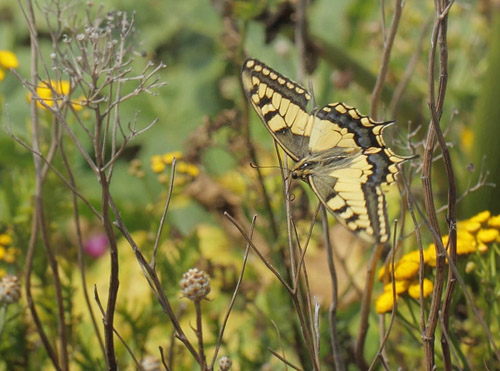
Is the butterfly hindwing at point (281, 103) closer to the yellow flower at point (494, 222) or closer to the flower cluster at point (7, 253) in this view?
the yellow flower at point (494, 222)

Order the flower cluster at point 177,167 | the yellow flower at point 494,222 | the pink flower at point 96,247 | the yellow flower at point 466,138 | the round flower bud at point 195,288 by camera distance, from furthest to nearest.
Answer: the pink flower at point 96,247 < the yellow flower at point 466,138 < the flower cluster at point 177,167 < the yellow flower at point 494,222 < the round flower bud at point 195,288

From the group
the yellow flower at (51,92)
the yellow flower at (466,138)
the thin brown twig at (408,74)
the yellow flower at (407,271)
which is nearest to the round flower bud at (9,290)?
the yellow flower at (51,92)

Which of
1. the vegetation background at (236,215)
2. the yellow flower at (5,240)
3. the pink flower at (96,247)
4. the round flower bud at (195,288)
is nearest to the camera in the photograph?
the round flower bud at (195,288)

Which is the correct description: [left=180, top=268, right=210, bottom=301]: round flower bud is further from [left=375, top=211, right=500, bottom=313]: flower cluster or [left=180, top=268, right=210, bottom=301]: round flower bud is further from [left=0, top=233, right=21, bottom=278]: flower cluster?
[left=0, top=233, right=21, bottom=278]: flower cluster

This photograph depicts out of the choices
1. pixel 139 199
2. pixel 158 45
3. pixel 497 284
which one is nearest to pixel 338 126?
pixel 497 284

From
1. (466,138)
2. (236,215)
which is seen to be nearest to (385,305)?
(236,215)

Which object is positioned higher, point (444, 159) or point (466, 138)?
point (466, 138)

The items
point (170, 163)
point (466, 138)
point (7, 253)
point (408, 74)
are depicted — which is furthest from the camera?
point (466, 138)

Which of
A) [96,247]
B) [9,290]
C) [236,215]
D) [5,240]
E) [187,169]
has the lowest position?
[9,290]

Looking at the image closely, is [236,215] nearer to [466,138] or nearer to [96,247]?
[96,247]
